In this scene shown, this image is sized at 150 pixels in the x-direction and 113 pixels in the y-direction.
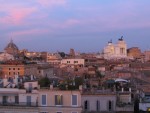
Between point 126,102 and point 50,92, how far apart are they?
5348mm

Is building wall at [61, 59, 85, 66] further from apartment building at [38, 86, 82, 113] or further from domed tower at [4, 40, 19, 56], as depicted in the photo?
apartment building at [38, 86, 82, 113]

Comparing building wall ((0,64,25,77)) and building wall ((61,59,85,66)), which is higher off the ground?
building wall ((61,59,85,66))

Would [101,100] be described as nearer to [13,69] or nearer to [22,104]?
[22,104]

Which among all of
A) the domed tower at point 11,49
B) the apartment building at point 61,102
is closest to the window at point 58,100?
the apartment building at point 61,102

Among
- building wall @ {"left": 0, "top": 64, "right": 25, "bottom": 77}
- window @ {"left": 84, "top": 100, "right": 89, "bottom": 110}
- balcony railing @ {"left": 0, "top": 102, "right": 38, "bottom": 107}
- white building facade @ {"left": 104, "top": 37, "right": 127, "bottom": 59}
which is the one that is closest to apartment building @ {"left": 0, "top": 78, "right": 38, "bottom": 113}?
balcony railing @ {"left": 0, "top": 102, "right": 38, "bottom": 107}

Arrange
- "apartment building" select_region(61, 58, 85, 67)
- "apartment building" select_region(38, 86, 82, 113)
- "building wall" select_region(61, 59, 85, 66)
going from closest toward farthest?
"apartment building" select_region(38, 86, 82, 113) < "building wall" select_region(61, 59, 85, 66) < "apartment building" select_region(61, 58, 85, 67)

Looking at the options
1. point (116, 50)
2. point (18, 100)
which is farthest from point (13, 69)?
point (116, 50)

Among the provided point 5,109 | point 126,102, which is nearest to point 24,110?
point 5,109

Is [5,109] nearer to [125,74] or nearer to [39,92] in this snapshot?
[39,92]

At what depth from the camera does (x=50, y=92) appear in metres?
33.6

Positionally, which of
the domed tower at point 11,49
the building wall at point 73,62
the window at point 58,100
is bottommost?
the window at point 58,100

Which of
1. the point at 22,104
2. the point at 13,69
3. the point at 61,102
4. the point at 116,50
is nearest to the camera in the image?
the point at 22,104

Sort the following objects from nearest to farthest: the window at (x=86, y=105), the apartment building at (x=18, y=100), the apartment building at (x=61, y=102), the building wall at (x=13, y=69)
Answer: the apartment building at (x=18, y=100)
the apartment building at (x=61, y=102)
the window at (x=86, y=105)
the building wall at (x=13, y=69)

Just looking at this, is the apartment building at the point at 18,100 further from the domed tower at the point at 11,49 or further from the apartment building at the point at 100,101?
the domed tower at the point at 11,49
